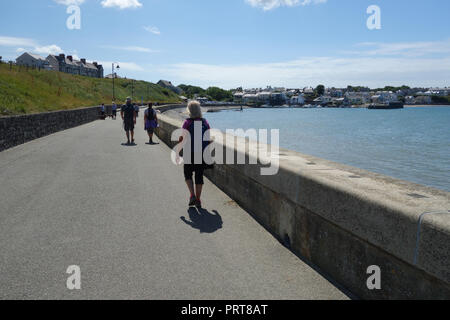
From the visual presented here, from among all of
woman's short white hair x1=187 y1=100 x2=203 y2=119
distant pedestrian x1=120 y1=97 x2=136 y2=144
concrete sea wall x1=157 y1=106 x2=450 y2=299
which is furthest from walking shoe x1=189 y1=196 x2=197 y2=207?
distant pedestrian x1=120 y1=97 x2=136 y2=144

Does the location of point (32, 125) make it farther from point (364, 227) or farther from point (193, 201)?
point (364, 227)

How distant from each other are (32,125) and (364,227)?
1672cm

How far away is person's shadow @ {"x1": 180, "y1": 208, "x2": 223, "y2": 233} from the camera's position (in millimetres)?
5332

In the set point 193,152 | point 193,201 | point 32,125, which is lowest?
point 193,201

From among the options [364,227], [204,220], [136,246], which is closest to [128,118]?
[204,220]

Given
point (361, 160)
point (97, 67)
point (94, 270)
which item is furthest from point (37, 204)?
point (97, 67)

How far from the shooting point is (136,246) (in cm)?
459

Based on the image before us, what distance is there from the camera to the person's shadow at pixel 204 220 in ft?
17.5

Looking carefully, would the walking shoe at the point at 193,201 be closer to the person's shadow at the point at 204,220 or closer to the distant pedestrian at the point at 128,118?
the person's shadow at the point at 204,220

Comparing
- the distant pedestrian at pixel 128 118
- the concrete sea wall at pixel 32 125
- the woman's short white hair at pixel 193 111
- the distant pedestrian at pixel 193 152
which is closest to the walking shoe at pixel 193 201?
the distant pedestrian at pixel 193 152

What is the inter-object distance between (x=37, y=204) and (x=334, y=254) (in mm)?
5122

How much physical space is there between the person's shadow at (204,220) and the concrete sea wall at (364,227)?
79 cm


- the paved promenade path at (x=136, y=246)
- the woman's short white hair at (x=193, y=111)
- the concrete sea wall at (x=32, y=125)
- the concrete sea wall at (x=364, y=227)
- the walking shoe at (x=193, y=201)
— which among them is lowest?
the paved promenade path at (x=136, y=246)

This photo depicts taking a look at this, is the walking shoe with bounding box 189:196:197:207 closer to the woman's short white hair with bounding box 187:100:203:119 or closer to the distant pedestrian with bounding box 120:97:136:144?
the woman's short white hair with bounding box 187:100:203:119
